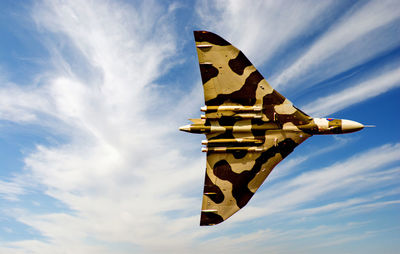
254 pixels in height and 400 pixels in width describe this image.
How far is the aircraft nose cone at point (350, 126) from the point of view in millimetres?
21998

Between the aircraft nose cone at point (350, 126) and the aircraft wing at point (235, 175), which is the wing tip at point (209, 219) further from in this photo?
the aircraft nose cone at point (350, 126)

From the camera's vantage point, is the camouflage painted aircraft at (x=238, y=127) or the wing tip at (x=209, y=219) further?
the wing tip at (x=209, y=219)

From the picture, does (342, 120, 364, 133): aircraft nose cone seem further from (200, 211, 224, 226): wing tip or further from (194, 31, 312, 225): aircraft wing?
(200, 211, 224, 226): wing tip

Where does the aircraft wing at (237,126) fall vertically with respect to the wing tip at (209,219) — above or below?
above

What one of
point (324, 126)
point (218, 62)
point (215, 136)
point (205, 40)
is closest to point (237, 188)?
point (215, 136)

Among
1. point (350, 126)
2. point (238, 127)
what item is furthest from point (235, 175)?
point (350, 126)

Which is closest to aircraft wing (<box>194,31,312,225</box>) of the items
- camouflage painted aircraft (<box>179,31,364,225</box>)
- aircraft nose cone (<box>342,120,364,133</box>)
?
camouflage painted aircraft (<box>179,31,364,225</box>)

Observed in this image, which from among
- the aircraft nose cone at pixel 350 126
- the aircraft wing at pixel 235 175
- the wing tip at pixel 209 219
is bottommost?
the wing tip at pixel 209 219

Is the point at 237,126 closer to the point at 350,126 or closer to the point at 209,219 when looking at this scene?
the point at 209,219

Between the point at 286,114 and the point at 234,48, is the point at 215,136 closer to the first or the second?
the point at 286,114

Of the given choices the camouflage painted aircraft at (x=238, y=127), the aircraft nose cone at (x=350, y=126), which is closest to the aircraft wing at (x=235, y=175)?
the camouflage painted aircraft at (x=238, y=127)

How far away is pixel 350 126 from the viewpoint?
22.0 meters

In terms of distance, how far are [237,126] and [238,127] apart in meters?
0.12

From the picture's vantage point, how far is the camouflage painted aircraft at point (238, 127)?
22.0 meters
